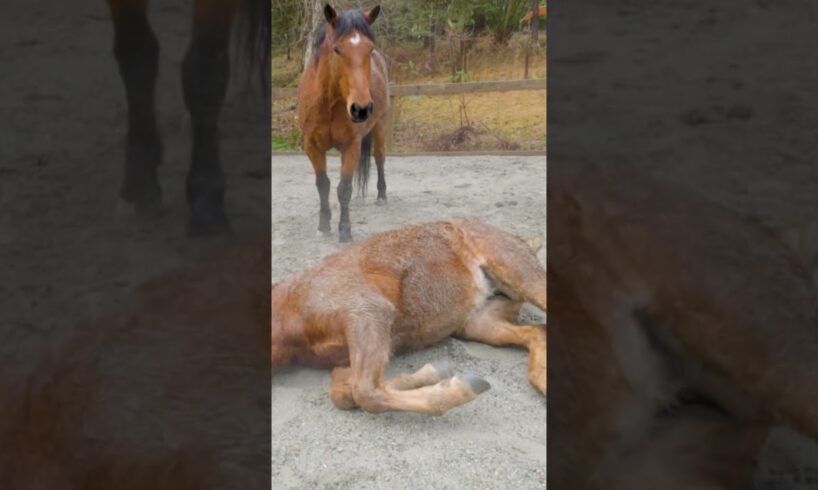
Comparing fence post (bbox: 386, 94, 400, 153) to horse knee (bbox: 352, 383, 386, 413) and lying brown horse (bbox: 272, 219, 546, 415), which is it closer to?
lying brown horse (bbox: 272, 219, 546, 415)

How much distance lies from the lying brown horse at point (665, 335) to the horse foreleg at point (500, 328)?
1.79 meters

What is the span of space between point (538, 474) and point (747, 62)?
1376mm

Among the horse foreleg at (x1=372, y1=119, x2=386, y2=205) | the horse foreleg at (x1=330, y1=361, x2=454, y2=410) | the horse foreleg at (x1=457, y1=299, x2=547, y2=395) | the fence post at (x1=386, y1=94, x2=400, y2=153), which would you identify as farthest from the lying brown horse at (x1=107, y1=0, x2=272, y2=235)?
the fence post at (x1=386, y1=94, x2=400, y2=153)

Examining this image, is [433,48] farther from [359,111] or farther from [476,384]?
[476,384]

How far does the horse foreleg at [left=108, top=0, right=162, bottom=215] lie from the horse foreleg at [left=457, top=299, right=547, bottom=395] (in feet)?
6.29

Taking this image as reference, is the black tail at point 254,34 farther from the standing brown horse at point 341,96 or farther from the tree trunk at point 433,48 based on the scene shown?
the tree trunk at point 433,48

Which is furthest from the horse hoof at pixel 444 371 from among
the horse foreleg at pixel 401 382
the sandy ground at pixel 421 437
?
the sandy ground at pixel 421 437

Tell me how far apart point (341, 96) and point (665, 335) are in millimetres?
4150

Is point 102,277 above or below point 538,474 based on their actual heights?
above

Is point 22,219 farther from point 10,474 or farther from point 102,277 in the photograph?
point 10,474

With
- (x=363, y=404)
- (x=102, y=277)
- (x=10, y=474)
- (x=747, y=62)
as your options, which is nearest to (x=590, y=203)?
(x=747, y=62)

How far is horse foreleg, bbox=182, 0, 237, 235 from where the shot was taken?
2.20ft

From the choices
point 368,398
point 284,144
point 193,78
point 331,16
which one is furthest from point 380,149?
point 193,78

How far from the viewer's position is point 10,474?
0.70 meters
